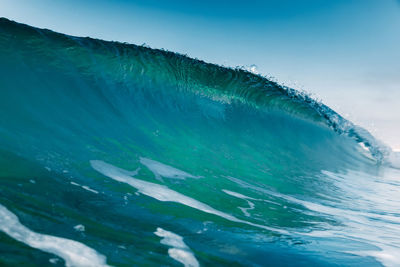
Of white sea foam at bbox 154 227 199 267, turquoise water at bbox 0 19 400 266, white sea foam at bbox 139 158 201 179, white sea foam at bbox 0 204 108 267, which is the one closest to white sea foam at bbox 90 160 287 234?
turquoise water at bbox 0 19 400 266

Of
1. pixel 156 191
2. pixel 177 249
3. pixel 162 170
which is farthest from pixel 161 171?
pixel 177 249

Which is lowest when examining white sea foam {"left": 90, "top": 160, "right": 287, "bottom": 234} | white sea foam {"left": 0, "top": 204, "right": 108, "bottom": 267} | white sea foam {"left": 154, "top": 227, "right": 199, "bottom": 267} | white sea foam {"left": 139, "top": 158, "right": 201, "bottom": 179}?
white sea foam {"left": 0, "top": 204, "right": 108, "bottom": 267}

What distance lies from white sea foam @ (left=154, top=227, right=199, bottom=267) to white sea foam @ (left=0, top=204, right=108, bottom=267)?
37cm

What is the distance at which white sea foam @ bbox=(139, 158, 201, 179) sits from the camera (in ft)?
11.2

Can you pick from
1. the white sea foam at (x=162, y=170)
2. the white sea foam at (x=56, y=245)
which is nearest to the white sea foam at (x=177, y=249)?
the white sea foam at (x=56, y=245)

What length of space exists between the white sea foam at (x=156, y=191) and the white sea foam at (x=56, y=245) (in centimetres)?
116

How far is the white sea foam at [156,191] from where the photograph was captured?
258cm

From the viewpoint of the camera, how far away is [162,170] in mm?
3557

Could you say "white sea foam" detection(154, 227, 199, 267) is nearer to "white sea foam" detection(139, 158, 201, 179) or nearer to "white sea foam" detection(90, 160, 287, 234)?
"white sea foam" detection(90, 160, 287, 234)

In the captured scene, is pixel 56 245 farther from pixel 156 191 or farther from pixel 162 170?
pixel 162 170

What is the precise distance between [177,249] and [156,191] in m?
1.12

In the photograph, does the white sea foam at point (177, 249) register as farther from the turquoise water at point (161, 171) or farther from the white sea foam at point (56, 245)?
the white sea foam at point (56, 245)

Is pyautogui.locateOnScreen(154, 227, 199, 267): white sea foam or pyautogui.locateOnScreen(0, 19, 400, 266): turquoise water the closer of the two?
pyautogui.locateOnScreen(154, 227, 199, 267): white sea foam

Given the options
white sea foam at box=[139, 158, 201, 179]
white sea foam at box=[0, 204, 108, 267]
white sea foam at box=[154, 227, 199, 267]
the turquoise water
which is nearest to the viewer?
white sea foam at box=[0, 204, 108, 267]
